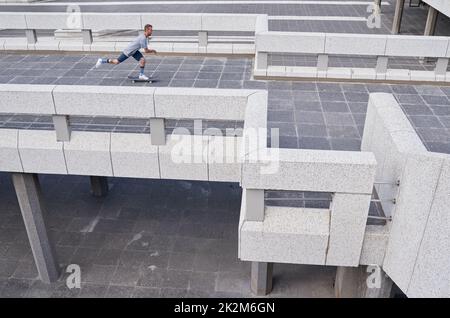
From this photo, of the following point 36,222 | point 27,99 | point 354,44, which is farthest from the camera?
point 354,44

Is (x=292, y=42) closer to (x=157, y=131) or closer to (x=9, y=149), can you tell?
(x=157, y=131)

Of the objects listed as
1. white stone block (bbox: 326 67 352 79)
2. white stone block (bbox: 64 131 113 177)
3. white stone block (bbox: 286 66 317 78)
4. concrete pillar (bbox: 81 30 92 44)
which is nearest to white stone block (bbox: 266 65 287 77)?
white stone block (bbox: 286 66 317 78)

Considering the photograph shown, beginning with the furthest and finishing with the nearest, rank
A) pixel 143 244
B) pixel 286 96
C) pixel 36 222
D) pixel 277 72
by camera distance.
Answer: pixel 143 244 → pixel 277 72 → pixel 286 96 → pixel 36 222

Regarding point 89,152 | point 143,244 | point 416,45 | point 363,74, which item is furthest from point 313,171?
point 143,244

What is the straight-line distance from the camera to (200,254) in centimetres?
1288

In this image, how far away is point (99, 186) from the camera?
1541cm

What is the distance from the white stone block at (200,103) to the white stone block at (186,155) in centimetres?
59

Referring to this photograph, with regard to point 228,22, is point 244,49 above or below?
below

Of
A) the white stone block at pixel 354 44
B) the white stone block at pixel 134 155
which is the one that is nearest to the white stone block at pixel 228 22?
the white stone block at pixel 354 44

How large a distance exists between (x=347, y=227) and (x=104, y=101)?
5.01 meters

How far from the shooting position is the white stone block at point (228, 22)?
533 inches

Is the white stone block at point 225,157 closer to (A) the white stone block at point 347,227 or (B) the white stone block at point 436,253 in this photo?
(A) the white stone block at point 347,227

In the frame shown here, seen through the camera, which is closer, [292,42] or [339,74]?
[292,42]
